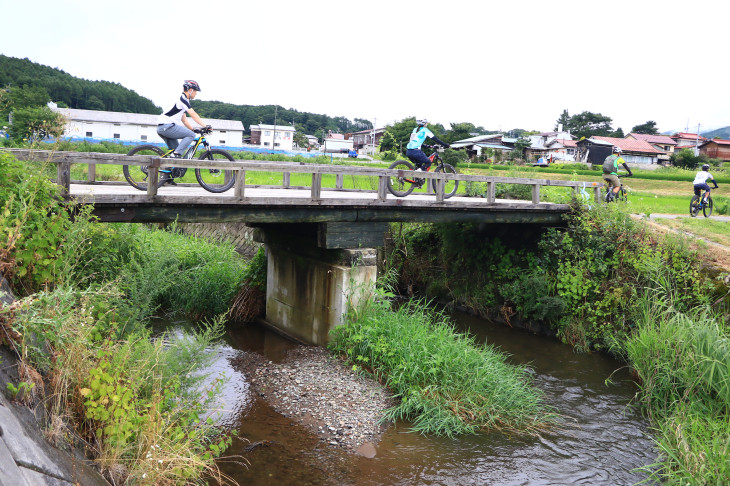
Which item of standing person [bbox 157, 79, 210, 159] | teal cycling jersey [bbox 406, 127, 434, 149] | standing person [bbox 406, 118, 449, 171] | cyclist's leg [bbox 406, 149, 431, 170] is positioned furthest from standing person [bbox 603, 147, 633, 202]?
standing person [bbox 157, 79, 210, 159]

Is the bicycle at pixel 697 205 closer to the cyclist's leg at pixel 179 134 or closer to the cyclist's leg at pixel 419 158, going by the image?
the cyclist's leg at pixel 419 158

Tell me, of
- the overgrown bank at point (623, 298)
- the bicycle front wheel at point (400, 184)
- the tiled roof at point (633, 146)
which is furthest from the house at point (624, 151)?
the bicycle front wheel at point (400, 184)

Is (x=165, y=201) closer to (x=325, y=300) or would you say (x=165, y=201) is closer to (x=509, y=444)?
(x=325, y=300)

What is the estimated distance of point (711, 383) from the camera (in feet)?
28.8

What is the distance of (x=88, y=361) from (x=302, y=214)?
565cm

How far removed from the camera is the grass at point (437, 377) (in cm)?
866

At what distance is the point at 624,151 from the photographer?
6738cm

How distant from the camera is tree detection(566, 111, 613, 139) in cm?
9912

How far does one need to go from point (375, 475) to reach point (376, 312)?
3.96 meters

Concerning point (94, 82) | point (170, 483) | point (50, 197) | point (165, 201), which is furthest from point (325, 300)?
point (94, 82)

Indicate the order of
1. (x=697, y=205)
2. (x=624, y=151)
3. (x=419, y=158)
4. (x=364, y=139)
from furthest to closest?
(x=364, y=139) < (x=624, y=151) < (x=697, y=205) < (x=419, y=158)

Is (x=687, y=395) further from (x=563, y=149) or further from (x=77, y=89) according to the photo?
(x=77, y=89)

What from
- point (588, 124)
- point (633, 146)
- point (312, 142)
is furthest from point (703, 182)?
point (312, 142)

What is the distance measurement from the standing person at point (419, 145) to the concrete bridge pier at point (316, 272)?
2604 millimetres
